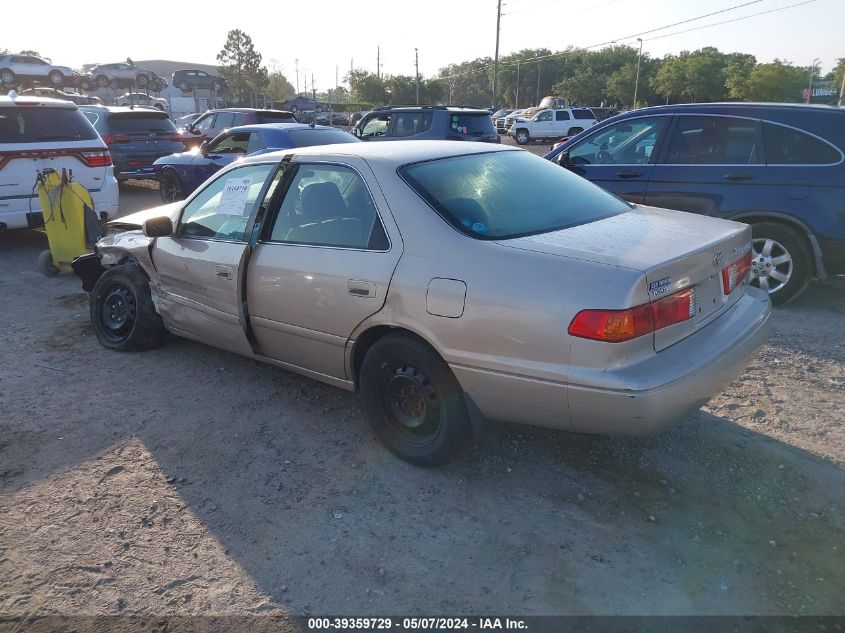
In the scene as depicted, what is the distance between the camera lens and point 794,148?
5461 millimetres

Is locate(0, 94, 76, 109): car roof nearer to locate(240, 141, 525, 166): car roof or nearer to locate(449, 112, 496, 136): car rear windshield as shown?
locate(240, 141, 525, 166): car roof

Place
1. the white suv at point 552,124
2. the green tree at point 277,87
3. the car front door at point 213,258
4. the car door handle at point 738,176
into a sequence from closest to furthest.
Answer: the car front door at point 213,258
the car door handle at point 738,176
the white suv at point 552,124
the green tree at point 277,87

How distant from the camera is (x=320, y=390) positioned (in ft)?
14.3

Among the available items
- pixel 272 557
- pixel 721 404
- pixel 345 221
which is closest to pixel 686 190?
pixel 721 404

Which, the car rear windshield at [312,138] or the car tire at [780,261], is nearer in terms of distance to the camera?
the car tire at [780,261]

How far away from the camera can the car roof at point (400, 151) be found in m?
3.51

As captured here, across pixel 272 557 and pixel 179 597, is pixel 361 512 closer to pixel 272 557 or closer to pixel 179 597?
pixel 272 557

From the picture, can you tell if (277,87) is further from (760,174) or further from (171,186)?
(760,174)

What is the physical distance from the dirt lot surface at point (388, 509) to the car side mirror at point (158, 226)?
1061mm

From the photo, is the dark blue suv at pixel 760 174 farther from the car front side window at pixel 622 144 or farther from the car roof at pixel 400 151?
the car roof at pixel 400 151

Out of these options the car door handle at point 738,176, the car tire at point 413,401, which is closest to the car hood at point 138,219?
the car tire at point 413,401

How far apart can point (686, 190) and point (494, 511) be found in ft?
13.5

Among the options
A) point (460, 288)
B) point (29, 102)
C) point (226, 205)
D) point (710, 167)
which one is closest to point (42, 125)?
point (29, 102)

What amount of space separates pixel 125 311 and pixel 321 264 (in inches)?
91.9
